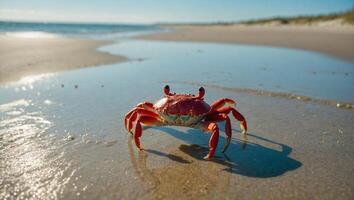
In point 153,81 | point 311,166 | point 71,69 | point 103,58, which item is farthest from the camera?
point 103,58

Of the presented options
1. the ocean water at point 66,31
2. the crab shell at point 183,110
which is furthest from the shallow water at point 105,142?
the ocean water at point 66,31

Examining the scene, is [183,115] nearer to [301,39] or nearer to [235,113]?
[235,113]

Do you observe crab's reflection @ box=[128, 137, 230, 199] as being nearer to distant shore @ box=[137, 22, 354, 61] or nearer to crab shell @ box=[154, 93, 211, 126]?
crab shell @ box=[154, 93, 211, 126]

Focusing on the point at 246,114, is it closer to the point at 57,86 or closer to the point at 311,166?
the point at 311,166

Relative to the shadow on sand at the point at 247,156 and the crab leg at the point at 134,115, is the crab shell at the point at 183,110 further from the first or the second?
the shadow on sand at the point at 247,156

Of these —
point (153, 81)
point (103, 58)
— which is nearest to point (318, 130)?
point (153, 81)
